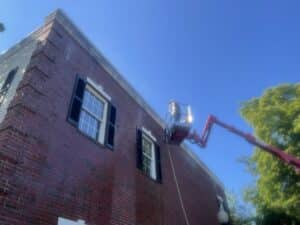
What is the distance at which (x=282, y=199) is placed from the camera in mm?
11047

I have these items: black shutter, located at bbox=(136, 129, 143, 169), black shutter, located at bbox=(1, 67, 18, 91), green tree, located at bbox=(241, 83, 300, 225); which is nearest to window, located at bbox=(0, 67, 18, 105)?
black shutter, located at bbox=(1, 67, 18, 91)

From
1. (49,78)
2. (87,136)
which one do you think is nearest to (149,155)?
(87,136)

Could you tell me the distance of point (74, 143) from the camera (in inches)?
249

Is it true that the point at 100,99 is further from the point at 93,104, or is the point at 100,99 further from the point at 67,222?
the point at 67,222

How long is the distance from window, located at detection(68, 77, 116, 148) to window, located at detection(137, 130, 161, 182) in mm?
1604

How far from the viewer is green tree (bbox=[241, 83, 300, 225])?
10.7 metres

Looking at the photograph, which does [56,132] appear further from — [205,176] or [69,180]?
[205,176]

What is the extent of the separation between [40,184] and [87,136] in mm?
1966

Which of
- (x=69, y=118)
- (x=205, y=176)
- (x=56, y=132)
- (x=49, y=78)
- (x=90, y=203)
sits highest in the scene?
(x=205, y=176)

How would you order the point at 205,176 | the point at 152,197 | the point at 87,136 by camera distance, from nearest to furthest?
the point at 87,136, the point at 152,197, the point at 205,176

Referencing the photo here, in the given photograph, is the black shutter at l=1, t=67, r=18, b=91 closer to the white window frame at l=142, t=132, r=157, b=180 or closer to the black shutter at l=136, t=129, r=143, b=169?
the black shutter at l=136, t=129, r=143, b=169

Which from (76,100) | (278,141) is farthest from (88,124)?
(278,141)

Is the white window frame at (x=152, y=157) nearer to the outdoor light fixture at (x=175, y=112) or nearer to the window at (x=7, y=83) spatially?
the outdoor light fixture at (x=175, y=112)

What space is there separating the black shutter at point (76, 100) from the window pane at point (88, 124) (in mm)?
410
